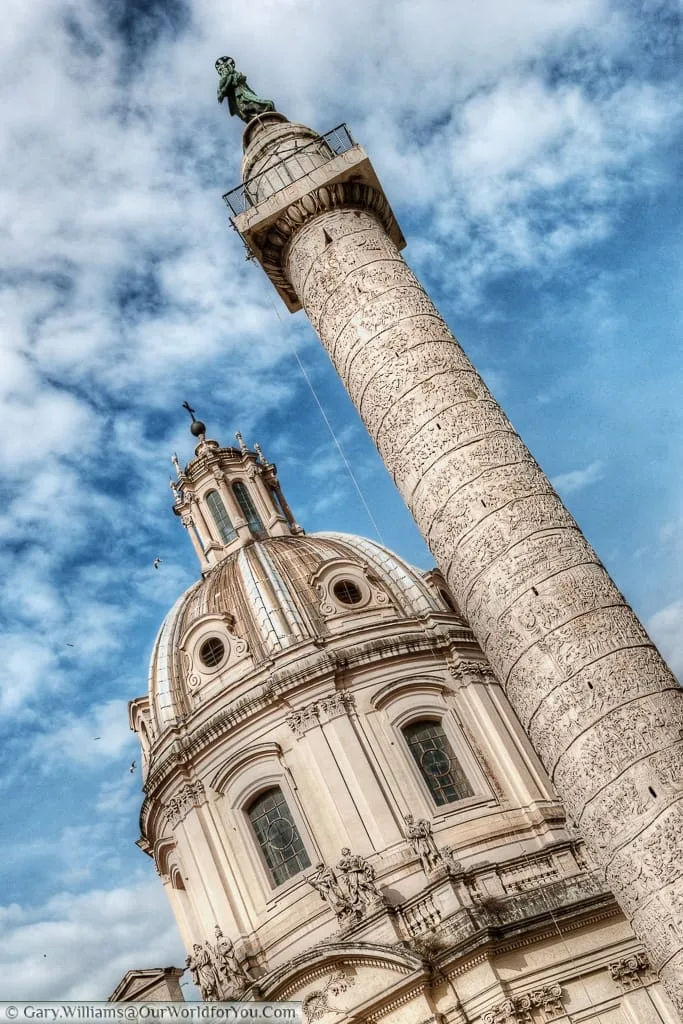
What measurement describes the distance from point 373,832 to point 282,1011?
4.80 m

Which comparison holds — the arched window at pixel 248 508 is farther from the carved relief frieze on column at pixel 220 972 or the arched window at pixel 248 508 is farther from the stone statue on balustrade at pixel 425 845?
the stone statue on balustrade at pixel 425 845

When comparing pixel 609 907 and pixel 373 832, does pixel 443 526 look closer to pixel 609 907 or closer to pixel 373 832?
pixel 609 907

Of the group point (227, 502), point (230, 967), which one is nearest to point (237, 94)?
point (230, 967)

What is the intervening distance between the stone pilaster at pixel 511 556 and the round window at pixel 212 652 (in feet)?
52.8

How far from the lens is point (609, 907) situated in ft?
60.1

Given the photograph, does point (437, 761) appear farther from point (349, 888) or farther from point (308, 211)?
point (308, 211)

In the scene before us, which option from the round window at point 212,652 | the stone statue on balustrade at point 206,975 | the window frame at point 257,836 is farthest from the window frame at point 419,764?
the stone statue on balustrade at point 206,975

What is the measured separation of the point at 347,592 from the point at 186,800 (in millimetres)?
7549

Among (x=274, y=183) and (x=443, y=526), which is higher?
(x=274, y=183)

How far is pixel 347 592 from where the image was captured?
95.2 feet

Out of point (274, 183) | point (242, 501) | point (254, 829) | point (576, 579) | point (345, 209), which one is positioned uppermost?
point (242, 501)

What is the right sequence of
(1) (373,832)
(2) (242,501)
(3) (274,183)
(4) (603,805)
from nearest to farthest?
(4) (603,805)
(3) (274,183)
(1) (373,832)
(2) (242,501)

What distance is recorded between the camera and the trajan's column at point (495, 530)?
9258 mm

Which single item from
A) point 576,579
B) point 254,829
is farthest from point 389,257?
point 254,829
